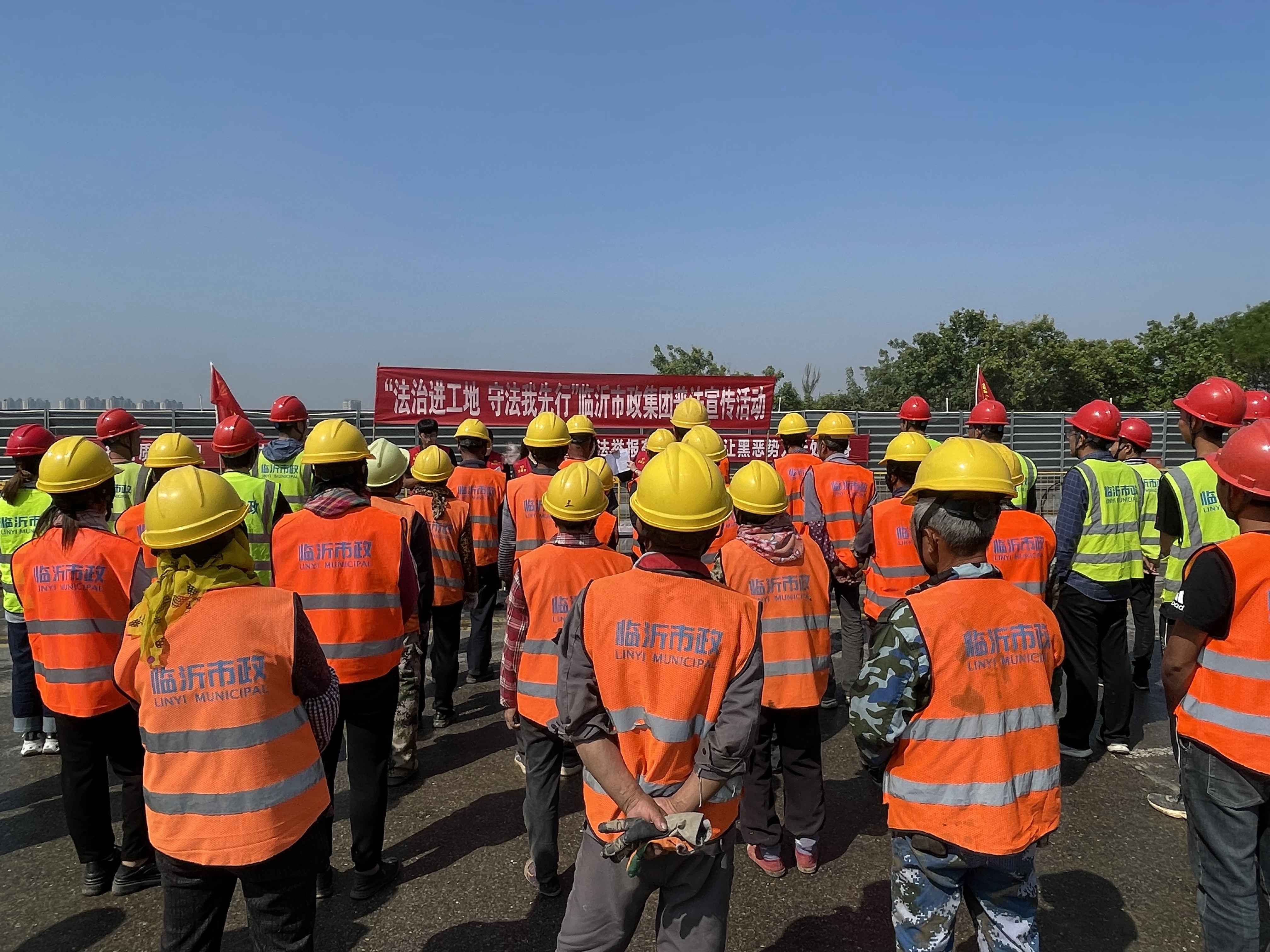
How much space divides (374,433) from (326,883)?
9.53 m

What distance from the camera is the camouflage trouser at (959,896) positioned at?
1996 millimetres

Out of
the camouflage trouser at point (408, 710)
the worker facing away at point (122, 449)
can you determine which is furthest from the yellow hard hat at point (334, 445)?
the worker facing away at point (122, 449)

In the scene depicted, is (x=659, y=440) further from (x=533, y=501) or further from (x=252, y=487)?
(x=252, y=487)

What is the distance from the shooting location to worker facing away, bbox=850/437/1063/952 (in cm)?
196

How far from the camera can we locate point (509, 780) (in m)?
4.49

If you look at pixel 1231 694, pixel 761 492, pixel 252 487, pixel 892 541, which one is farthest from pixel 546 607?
pixel 1231 694

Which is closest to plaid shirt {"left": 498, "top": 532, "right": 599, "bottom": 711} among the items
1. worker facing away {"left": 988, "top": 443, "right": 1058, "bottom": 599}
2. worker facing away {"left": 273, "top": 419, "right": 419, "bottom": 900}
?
worker facing away {"left": 273, "top": 419, "right": 419, "bottom": 900}

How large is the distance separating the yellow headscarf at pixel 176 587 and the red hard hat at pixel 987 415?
556cm

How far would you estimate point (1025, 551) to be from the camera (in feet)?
12.9

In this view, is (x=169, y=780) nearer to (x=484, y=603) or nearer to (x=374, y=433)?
(x=484, y=603)

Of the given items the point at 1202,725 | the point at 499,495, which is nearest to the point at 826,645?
the point at 1202,725

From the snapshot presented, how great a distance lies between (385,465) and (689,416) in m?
3.77

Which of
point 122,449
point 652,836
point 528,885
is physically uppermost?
point 122,449

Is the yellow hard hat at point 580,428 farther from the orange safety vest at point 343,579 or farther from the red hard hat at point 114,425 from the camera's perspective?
the orange safety vest at point 343,579
